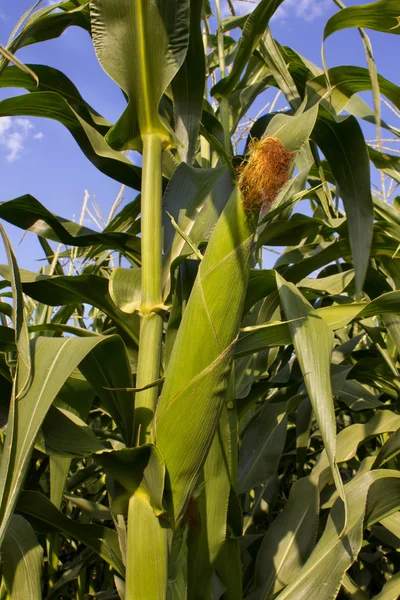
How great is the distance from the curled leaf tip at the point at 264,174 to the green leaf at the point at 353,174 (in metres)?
0.20

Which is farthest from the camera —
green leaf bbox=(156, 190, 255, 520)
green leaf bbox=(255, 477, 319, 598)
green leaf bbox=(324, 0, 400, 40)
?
green leaf bbox=(255, 477, 319, 598)

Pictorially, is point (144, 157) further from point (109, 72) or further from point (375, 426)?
point (375, 426)

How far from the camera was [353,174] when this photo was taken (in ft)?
3.16

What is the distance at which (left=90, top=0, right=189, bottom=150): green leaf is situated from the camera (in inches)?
30.9

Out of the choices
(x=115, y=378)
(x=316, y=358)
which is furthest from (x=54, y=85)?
(x=316, y=358)

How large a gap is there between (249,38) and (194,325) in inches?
25.3

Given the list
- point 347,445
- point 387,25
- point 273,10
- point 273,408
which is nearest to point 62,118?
point 273,10

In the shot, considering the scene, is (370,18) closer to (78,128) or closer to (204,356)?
(78,128)

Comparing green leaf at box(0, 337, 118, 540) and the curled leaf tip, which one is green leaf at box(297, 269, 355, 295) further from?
green leaf at box(0, 337, 118, 540)

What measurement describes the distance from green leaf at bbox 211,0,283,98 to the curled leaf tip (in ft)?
1.11

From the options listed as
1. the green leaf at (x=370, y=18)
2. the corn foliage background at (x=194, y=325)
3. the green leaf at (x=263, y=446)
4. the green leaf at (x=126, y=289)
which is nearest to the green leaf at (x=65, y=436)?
the corn foliage background at (x=194, y=325)

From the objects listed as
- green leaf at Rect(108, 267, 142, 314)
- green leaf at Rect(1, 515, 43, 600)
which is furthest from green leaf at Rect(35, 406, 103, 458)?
green leaf at Rect(1, 515, 43, 600)

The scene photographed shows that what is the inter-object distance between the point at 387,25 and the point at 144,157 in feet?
1.57

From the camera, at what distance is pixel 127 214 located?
1241mm
